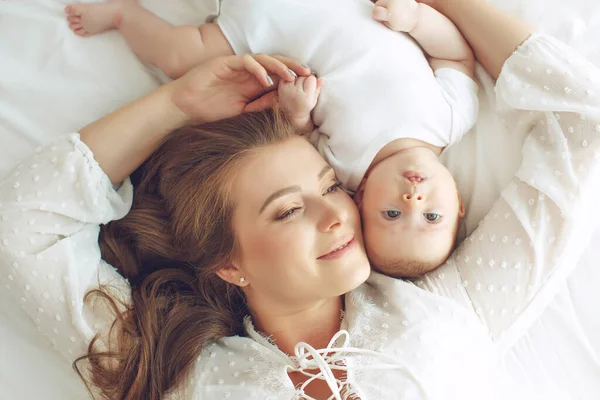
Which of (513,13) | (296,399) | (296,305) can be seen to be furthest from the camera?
(513,13)

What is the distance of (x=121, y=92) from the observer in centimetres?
137

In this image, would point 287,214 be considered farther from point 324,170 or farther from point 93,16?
point 93,16

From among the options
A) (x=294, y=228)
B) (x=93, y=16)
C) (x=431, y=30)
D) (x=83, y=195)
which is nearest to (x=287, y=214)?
(x=294, y=228)

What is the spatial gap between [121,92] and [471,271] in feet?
2.95

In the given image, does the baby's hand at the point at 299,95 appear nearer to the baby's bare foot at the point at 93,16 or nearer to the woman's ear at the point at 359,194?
the woman's ear at the point at 359,194

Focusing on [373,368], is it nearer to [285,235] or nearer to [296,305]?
[296,305]

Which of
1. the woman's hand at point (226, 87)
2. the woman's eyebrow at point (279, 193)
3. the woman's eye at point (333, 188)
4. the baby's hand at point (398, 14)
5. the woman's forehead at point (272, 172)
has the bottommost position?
the woman's eye at point (333, 188)

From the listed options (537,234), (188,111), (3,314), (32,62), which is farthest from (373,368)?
(32,62)

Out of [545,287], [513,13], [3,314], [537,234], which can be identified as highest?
[513,13]

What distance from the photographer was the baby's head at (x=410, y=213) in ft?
3.81

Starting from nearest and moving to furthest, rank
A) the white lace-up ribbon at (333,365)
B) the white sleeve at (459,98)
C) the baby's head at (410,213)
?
the white lace-up ribbon at (333,365)
the baby's head at (410,213)
the white sleeve at (459,98)

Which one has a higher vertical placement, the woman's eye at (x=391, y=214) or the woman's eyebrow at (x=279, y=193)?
the woman's eyebrow at (x=279, y=193)

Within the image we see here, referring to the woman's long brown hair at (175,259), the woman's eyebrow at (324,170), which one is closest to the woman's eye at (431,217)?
the woman's eyebrow at (324,170)

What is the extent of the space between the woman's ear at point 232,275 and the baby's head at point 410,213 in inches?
10.7
